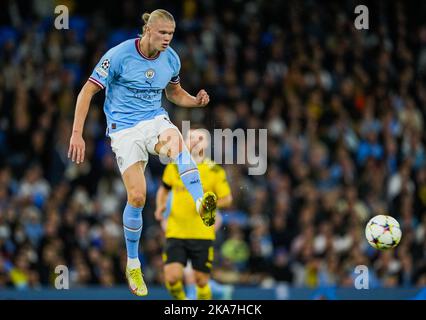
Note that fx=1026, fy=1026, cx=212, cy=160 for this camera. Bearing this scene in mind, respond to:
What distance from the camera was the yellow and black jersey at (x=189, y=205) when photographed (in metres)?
12.4

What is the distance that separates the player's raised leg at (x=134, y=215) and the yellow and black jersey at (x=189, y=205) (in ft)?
5.94

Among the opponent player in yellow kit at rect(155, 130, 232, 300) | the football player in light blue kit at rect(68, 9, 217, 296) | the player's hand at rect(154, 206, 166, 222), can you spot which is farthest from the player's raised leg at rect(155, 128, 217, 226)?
the opponent player in yellow kit at rect(155, 130, 232, 300)

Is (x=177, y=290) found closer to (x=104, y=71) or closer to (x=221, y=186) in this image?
(x=221, y=186)

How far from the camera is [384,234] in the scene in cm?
1105

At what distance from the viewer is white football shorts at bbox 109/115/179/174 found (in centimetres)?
1019

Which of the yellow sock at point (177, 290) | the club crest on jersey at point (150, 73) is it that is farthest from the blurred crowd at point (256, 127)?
the club crest on jersey at point (150, 73)

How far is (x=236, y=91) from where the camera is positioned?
16.9 metres

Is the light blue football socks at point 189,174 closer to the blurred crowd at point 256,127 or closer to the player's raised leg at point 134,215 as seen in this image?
the player's raised leg at point 134,215

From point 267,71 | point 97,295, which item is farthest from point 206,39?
point 97,295

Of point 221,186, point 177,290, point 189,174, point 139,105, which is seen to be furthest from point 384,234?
point 139,105

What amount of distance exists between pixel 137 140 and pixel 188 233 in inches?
101

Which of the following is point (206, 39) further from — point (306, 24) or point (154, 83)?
point (154, 83)

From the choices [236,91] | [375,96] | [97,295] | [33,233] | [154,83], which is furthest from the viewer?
[375,96]
